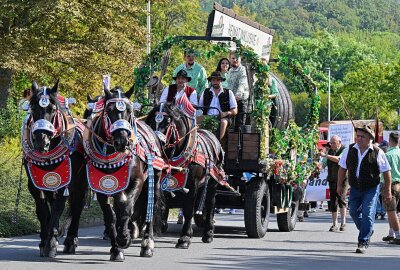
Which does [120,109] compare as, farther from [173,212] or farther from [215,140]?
[173,212]

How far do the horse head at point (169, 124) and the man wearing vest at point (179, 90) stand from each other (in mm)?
816

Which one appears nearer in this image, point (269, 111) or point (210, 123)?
point (210, 123)

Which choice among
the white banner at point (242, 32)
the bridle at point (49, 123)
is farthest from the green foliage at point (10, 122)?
the bridle at point (49, 123)

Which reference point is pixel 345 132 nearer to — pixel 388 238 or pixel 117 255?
pixel 388 238

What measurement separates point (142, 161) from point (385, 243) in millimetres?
5462

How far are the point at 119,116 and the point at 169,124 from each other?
2.35 meters

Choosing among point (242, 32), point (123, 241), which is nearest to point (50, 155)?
point (123, 241)

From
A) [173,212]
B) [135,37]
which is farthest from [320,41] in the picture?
[173,212]

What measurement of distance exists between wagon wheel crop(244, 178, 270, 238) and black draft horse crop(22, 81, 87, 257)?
4209mm

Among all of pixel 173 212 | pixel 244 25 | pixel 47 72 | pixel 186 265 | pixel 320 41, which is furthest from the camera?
pixel 320 41

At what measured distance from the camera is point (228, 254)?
14.5 metres

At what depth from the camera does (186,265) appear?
42.4 feet

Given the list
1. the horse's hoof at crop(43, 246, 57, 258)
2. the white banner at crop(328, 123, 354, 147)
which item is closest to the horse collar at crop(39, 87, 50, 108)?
the horse's hoof at crop(43, 246, 57, 258)

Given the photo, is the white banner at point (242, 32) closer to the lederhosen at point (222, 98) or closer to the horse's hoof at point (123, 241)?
the lederhosen at point (222, 98)
